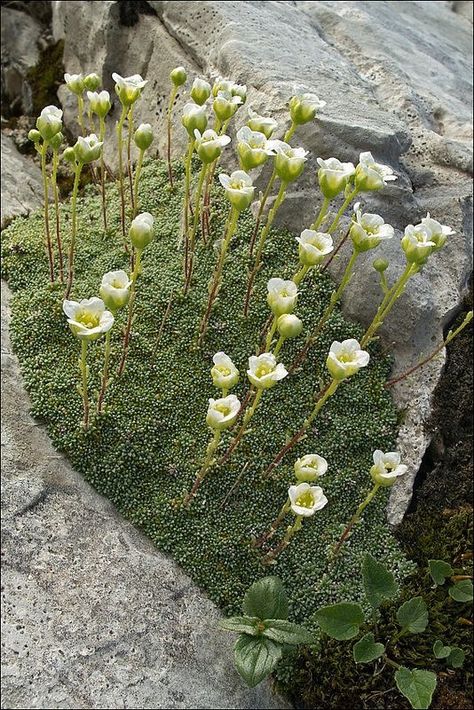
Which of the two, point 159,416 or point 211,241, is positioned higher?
point 211,241

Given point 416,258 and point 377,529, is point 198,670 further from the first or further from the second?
point 416,258

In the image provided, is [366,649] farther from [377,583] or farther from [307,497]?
[307,497]

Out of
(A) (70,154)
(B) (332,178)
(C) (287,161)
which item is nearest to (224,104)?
(C) (287,161)

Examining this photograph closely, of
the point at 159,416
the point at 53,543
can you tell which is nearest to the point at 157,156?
the point at 159,416

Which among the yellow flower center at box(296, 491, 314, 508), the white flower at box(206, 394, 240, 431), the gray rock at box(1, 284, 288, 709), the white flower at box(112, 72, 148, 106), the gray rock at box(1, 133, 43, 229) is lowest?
the gray rock at box(1, 284, 288, 709)

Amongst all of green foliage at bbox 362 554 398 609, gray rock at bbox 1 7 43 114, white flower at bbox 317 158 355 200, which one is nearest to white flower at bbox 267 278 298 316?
white flower at bbox 317 158 355 200

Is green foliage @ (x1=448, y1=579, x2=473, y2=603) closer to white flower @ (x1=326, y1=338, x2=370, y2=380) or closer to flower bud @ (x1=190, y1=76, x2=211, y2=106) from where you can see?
white flower @ (x1=326, y1=338, x2=370, y2=380)

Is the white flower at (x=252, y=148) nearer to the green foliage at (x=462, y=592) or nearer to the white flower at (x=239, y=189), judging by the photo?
the white flower at (x=239, y=189)
